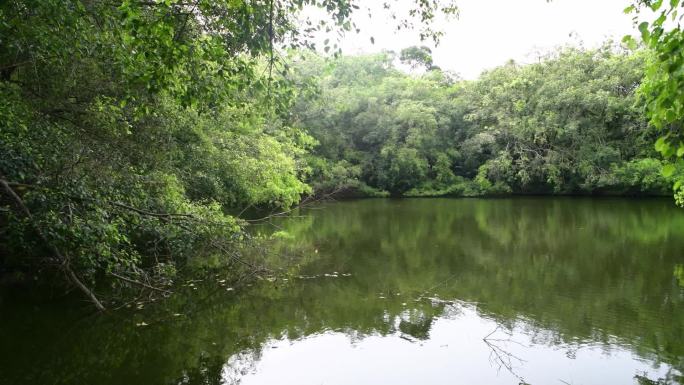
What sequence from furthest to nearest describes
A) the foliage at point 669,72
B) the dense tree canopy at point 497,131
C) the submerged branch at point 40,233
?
1. the dense tree canopy at point 497,131
2. the submerged branch at point 40,233
3. the foliage at point 669,72

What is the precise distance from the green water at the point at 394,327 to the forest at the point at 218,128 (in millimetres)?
766

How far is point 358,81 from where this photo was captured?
38.6m

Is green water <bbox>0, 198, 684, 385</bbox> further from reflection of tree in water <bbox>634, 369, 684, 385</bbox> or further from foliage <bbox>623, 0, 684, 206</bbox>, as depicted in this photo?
foliage <bbox>623, 0, 684, 206</bbox>

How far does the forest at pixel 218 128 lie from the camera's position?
421cm

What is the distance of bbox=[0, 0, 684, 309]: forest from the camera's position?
4215mm

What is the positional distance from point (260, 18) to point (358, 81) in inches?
1366

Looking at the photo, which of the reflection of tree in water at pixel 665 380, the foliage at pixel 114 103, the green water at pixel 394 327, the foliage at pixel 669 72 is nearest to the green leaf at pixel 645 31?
the foliage at pixel 669 72

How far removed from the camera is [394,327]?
721 cm

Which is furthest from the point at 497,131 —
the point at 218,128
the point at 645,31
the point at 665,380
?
the point at 645,31

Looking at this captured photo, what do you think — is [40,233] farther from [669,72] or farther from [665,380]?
[665,380]

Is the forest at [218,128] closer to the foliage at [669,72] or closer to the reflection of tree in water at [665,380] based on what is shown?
the foliage at [669,72]

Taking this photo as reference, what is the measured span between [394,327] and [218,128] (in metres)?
7.12

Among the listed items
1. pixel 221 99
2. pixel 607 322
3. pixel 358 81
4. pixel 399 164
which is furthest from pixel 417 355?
pixel 358 81

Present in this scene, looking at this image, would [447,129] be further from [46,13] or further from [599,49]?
[46,13]
